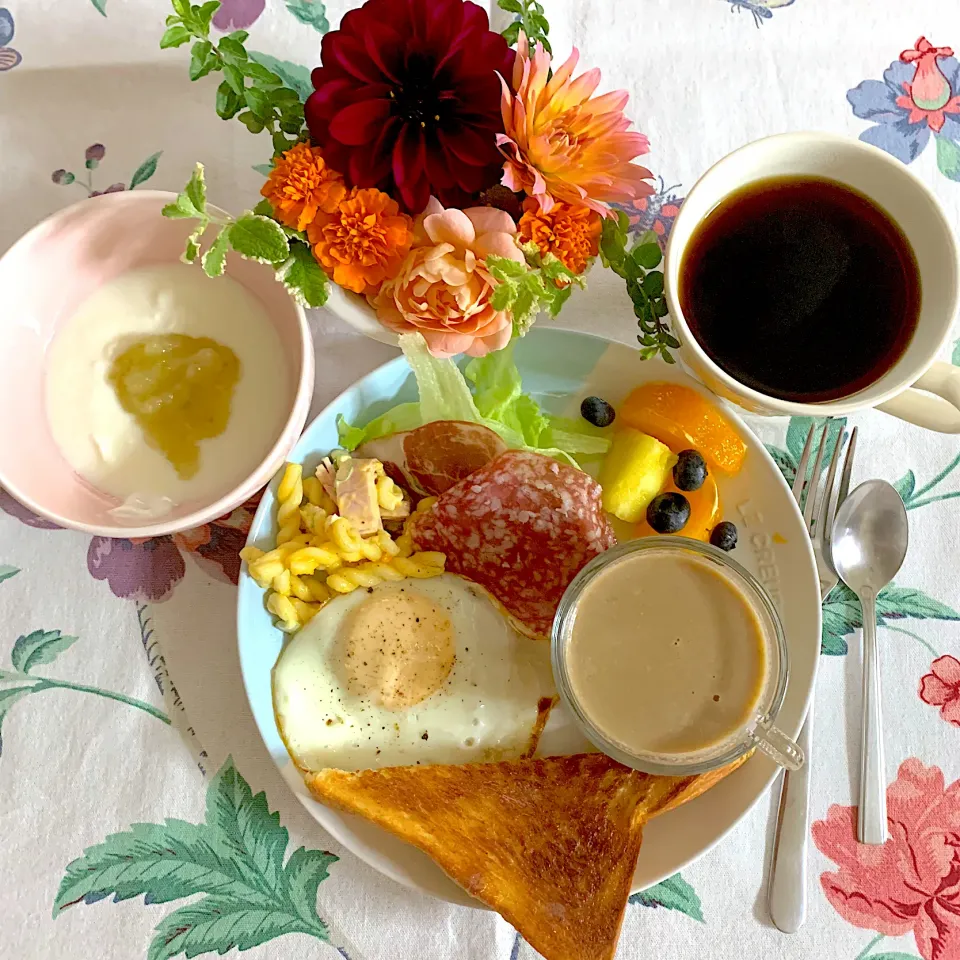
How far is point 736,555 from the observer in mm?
1085

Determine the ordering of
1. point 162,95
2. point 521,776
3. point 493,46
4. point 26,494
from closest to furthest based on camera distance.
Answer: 1. point 493,46
2. point 26,494
3. point 521,776
4. point 162,95

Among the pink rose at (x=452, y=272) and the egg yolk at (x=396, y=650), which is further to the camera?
the egg yolk at (x=396, y=650)

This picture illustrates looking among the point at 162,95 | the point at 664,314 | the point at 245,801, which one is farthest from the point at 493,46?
the point at 245,801

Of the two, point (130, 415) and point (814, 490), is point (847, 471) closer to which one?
point (814, 490)

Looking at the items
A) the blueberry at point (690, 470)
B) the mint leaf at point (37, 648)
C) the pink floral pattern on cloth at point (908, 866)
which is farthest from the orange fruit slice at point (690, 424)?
the mint leaf at point (37, 648)

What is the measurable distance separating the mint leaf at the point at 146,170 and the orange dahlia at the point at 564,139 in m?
0.59

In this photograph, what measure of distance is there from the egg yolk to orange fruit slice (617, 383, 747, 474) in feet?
1.24

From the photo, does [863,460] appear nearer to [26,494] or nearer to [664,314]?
[664,314]

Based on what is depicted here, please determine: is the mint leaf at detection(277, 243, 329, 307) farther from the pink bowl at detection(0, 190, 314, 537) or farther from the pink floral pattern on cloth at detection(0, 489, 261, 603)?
the pink floral pattern on cloth at detection(0, 489, 261, 603)

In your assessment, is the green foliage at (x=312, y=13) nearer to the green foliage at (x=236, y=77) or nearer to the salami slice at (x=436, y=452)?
the green foliage at (x=236, y=77)

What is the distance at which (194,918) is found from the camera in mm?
1067

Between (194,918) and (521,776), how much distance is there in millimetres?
464

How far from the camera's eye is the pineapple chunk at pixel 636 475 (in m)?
1.05

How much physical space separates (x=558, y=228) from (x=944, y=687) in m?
0.82
